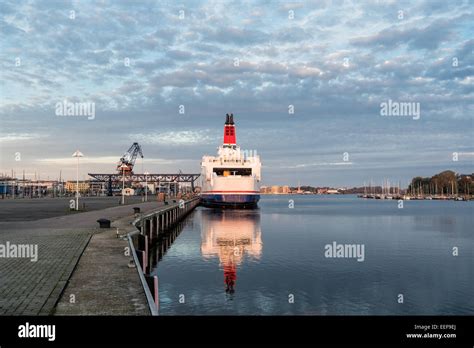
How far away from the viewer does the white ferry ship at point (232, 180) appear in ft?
219

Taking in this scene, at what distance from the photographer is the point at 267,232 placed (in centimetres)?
4075

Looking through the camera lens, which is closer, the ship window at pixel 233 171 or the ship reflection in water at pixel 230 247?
the ship reflection in water at pixel 230 247

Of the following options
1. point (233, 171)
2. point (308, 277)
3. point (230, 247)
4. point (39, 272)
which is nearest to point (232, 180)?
point (233, 171)

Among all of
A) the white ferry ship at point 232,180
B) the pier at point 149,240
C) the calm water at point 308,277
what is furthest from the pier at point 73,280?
the white ferry ship at point 232,180

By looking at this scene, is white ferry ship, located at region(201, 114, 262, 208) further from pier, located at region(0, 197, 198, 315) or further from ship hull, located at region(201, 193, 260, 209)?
pier, located at region(0, 197, 198, 315)

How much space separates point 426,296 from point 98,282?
13.2 m

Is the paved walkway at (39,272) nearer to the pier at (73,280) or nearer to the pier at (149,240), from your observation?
the pier at (73,280)

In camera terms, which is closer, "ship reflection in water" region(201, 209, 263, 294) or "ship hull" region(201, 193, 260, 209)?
"ship reflection in water" region(201, 209, 263, 294)

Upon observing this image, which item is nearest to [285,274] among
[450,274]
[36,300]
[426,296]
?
[426,296]

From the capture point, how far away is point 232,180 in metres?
66.2

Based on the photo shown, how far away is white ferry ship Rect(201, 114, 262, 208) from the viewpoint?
66.8 m

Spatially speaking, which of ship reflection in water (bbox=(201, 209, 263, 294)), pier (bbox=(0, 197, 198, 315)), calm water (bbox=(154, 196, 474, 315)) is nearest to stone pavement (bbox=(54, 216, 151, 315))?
pier (bbox=(0, 197, 198, 315))
